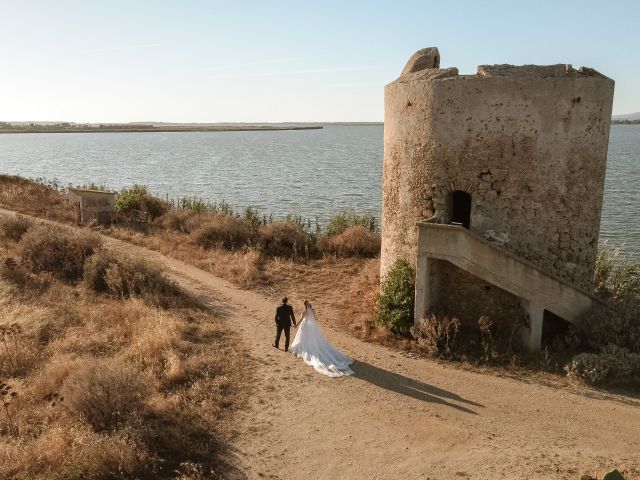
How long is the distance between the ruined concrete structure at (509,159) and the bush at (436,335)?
793 mm

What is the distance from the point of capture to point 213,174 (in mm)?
53750

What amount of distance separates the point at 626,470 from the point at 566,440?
0.94m

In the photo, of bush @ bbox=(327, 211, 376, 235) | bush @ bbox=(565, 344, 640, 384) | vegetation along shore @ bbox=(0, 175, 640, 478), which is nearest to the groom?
vegetation along shore @ bbox=(0, 175, 640, 478)

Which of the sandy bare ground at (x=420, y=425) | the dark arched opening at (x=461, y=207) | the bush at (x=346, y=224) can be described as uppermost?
the dark arched opening at (x=461, y=207)

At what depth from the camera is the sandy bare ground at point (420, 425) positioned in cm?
761

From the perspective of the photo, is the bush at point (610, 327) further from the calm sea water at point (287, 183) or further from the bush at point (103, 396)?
the calm sea water at point (287, 183)

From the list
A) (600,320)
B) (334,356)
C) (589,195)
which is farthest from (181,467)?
(589,195)

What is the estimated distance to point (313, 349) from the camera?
11.1m

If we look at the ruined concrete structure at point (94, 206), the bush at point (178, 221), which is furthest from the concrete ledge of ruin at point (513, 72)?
the ruined concrete structure at point (94, 206)

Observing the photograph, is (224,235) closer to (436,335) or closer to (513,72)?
(436,335)

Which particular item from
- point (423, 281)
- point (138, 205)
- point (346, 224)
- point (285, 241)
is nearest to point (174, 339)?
point (423, 281)

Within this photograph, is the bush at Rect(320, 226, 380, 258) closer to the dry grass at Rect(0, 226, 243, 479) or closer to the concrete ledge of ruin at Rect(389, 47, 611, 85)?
the dry grass at Rect(0, 226, 243, 479)

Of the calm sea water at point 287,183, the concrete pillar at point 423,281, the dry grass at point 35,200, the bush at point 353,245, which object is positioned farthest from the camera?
the calm sea water at point 287,183

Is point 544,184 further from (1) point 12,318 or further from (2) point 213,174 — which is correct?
(2) point 213,174
